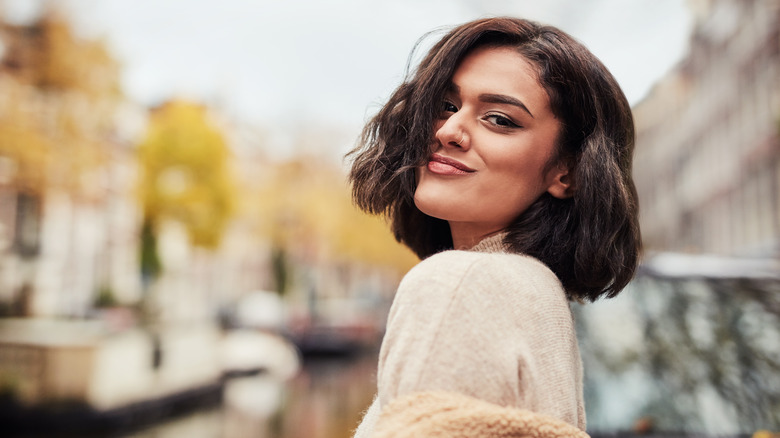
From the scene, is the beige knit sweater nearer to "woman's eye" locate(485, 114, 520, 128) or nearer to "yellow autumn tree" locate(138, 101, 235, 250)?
"woman's eye" locate(485, 114, 520, 128)

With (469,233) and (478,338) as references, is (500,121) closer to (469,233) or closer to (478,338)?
(469,233)

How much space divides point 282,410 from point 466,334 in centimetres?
1381

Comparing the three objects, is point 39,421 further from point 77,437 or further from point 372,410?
point 372,410

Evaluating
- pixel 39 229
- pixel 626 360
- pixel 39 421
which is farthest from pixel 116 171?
pixel 626 360

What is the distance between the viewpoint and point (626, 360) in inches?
141

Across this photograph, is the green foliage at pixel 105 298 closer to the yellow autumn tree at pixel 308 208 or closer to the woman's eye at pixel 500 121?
the yellow autumn tree at pixel 308 208

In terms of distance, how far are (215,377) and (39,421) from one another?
5.66 m

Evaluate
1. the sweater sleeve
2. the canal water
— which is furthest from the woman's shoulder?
the canal water

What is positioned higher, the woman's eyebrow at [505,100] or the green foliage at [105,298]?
the woman's eyebrow at [505,100]

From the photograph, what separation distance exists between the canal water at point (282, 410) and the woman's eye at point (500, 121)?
882 cm

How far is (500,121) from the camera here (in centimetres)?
126

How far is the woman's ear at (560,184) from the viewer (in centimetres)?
132

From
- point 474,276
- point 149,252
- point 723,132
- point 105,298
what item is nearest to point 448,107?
point 474,276

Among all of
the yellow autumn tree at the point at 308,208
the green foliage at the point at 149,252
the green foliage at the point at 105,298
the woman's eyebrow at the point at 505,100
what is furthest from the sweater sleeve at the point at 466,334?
the yellow autumn tree at the point at 308,208
